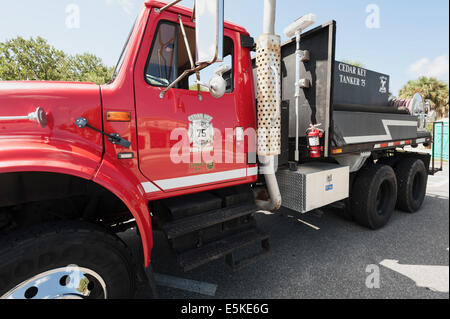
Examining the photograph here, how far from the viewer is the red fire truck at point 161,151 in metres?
1.34

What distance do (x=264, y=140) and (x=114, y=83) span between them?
1.33m

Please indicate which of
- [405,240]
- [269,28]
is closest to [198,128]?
[269,28]

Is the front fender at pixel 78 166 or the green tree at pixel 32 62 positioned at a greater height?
the green tree at pixel 32 62

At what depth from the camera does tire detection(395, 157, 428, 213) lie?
12.8 feet

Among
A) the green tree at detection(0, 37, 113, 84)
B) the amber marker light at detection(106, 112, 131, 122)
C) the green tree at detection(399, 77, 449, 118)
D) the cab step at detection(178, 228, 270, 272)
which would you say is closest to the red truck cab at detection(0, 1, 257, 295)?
the amber marker light at detection(106, 112, 131, 122)

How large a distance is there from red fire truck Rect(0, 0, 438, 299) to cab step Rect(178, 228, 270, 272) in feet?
0.04

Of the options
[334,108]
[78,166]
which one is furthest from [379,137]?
[78,166]

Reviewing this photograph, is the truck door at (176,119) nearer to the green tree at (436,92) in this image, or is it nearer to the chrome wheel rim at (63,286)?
the chrome wheel rim at (63,286)

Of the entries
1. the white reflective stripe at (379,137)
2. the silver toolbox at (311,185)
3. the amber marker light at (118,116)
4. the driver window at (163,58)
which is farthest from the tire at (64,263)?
the white reflective stripe at (379,137)

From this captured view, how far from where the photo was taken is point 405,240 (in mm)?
3092

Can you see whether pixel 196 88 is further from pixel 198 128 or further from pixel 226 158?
pixel 226 158

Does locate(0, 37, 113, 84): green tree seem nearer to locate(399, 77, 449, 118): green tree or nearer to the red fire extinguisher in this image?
the red fire extinguisher

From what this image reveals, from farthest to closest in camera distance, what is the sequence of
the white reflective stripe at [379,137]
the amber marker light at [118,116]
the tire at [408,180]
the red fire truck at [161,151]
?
the tire at [408,180] → the white reflective stripe at [379,137] → the amber marker light at [118,116] → the red fire truck at [161,151]

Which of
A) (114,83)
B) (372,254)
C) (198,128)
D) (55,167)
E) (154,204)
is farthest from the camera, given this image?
(372,254)
